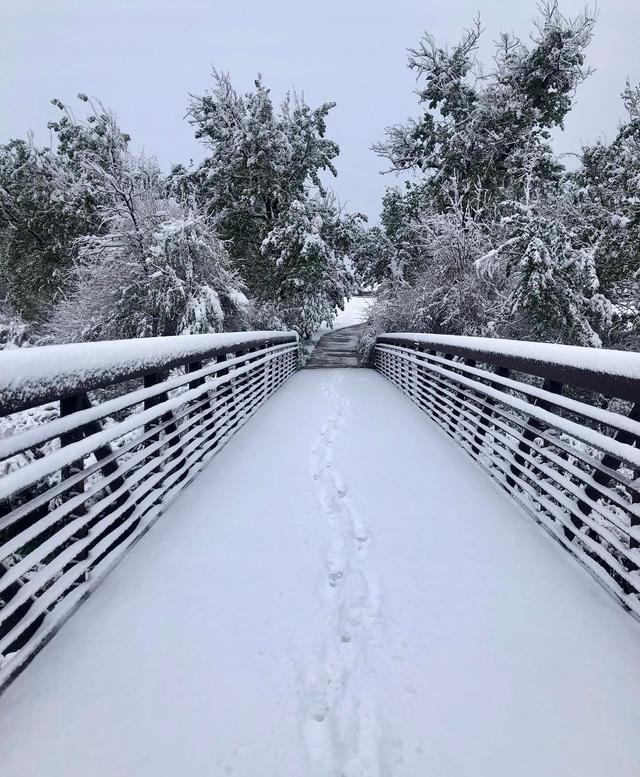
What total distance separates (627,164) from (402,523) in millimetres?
15459

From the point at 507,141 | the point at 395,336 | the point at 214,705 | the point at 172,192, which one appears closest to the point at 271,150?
the point at 172,192

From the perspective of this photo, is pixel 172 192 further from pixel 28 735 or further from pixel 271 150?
pixel 28 735

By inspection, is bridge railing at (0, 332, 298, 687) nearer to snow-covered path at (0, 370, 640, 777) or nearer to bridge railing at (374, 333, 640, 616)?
snow-covered path at (0, 370, 640, 777)

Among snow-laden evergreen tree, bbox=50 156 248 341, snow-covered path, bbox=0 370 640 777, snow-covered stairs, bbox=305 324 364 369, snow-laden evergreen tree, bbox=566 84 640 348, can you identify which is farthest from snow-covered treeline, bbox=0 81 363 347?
snow-covered path, bbox=0 370 640 777

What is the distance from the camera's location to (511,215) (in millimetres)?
13609

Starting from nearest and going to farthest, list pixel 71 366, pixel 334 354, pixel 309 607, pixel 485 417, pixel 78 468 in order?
pixel 71 366, pixel 309 607, pixel 78 468, pixel 485 417, pixel 334 354

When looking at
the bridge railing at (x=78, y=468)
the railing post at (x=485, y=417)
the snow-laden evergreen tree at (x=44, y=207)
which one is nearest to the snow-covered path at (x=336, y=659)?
the bridge railing at (x=78, y=468)

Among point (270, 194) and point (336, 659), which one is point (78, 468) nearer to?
point (336, 659)

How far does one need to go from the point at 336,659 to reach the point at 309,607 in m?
0.36

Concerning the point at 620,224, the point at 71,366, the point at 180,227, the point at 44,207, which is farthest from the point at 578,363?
the point at 44,207

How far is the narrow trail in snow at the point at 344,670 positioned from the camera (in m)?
1.57

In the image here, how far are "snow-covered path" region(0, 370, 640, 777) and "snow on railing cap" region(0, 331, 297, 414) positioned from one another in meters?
1.11

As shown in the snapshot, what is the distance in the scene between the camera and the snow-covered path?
1.58 meters

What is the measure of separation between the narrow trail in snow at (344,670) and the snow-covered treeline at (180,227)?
10.7 metres
